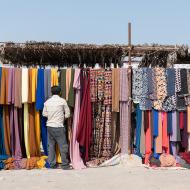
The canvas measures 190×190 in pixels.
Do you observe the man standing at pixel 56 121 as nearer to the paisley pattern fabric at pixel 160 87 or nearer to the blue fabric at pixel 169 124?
the paisley pattern fabric at pixel 160 87

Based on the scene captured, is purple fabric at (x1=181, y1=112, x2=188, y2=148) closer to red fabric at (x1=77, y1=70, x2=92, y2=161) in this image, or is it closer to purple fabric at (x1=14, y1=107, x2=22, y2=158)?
red fabric at (x1=77, y1=70, x2=92, y2=161)

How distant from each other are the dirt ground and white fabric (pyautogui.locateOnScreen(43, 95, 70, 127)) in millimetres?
839

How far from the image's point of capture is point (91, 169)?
7.37 meters

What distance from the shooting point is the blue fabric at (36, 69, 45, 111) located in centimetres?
752

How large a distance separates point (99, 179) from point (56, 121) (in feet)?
4.55

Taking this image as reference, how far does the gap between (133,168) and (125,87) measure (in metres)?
1.48

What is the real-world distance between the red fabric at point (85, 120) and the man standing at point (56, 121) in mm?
277

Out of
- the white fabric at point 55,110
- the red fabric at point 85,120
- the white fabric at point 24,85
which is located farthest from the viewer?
the red fabric at point 85,120

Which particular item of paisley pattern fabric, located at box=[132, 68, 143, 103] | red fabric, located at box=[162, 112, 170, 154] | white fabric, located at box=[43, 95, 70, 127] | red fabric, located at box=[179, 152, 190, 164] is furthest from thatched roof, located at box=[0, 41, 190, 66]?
red fabric, located at box=[179, 152, 190, 164]

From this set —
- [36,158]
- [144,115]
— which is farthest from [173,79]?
[36,158]

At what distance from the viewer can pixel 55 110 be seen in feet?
24.0

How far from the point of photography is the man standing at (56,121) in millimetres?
7359

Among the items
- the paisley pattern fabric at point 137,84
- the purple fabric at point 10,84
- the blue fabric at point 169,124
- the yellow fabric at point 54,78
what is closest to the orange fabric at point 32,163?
the purple fabric at point 10,84

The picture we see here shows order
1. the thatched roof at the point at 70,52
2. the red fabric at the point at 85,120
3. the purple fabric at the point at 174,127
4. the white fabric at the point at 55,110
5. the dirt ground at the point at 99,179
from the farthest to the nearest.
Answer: the thatched roof at the point at 70,52 < the purple fabric at the point at 174,127 < the red fabric at the point at 85,120 < the white fabric at the point at 55,110 < the dirt ground at the point at 99,179
